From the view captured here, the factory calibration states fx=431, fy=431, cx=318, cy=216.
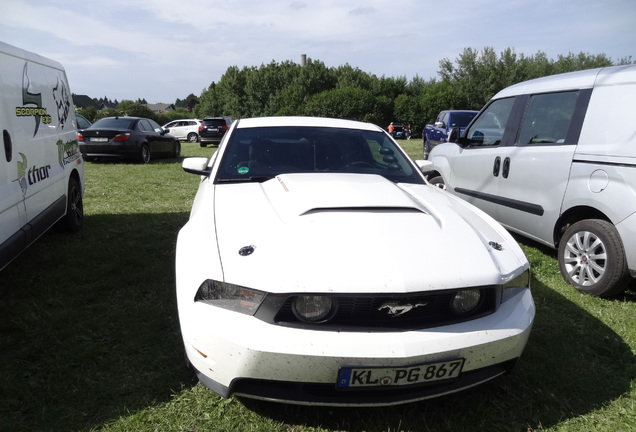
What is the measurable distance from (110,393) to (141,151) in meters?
11.5

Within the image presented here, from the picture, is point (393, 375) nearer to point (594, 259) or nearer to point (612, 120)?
point (594, 259)

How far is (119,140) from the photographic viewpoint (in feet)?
39.5

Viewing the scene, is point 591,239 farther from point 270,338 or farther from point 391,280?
point 270,338

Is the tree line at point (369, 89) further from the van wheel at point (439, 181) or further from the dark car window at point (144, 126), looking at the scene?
the van wheel at point (439, 181)

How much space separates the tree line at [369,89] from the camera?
41.9m

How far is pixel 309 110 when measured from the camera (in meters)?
42.7

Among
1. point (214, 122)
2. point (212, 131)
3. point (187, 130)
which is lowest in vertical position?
point (187, 130)

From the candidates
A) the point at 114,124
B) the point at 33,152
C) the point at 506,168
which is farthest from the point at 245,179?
the point at 114,124

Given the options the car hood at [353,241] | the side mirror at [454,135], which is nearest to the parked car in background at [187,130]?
the side mirror at [454,135]

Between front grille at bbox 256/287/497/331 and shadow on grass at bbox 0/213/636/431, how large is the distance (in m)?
0.58

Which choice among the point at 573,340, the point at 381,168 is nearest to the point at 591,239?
the point at 573,340

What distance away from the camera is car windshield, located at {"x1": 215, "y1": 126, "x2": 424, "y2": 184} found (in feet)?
10.6

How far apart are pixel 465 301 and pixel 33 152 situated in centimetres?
374

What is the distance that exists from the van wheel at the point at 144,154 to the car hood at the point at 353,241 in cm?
1109
